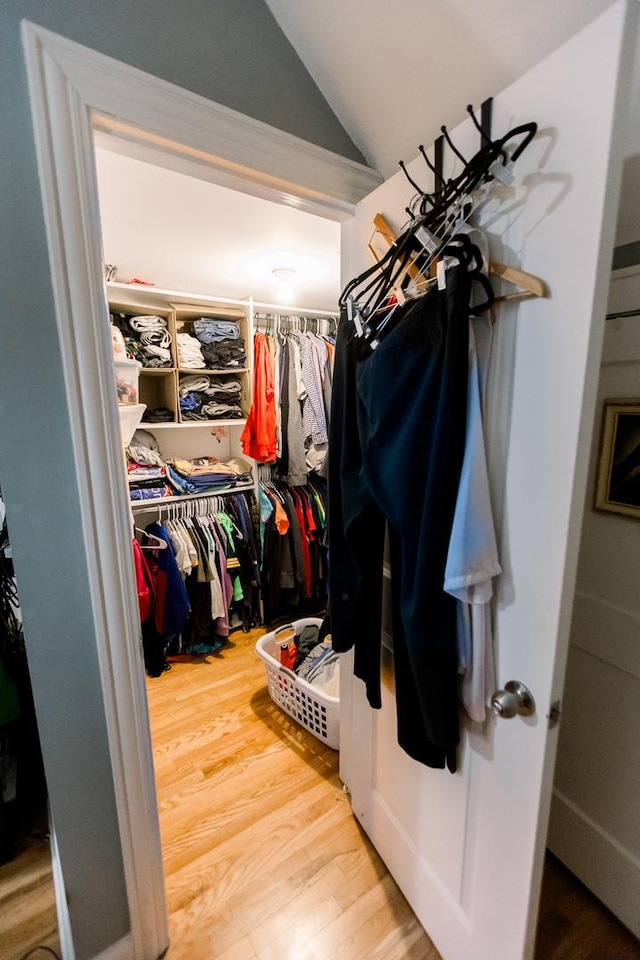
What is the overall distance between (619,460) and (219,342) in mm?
2213

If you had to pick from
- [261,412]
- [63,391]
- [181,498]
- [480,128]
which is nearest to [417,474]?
[480,128]

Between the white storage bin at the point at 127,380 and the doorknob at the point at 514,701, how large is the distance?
1.69 metres

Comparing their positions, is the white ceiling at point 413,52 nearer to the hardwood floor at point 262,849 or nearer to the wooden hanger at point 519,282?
the wooden hanger at point 519,282

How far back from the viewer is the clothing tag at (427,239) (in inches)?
29.8

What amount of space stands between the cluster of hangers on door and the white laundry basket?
147cm

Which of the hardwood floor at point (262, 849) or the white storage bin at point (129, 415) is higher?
the white storage bin at point (129, 415)

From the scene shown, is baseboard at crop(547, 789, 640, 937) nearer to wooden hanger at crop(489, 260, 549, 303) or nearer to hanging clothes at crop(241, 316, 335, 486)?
wooden hanger at crop(489, 260, 549, 303)

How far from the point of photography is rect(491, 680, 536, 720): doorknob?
71 cm

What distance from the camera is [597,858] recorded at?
3.66 ft

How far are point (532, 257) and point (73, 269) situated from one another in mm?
852

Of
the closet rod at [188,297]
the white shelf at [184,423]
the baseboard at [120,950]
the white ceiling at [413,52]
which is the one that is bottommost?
the baseboard at [120,950]

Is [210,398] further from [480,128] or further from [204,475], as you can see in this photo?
[480,128]

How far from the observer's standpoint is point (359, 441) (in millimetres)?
1003

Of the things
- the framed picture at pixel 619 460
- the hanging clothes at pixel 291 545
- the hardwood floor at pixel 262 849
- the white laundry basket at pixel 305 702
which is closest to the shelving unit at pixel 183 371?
the hanging clothes at pixel 291 545
